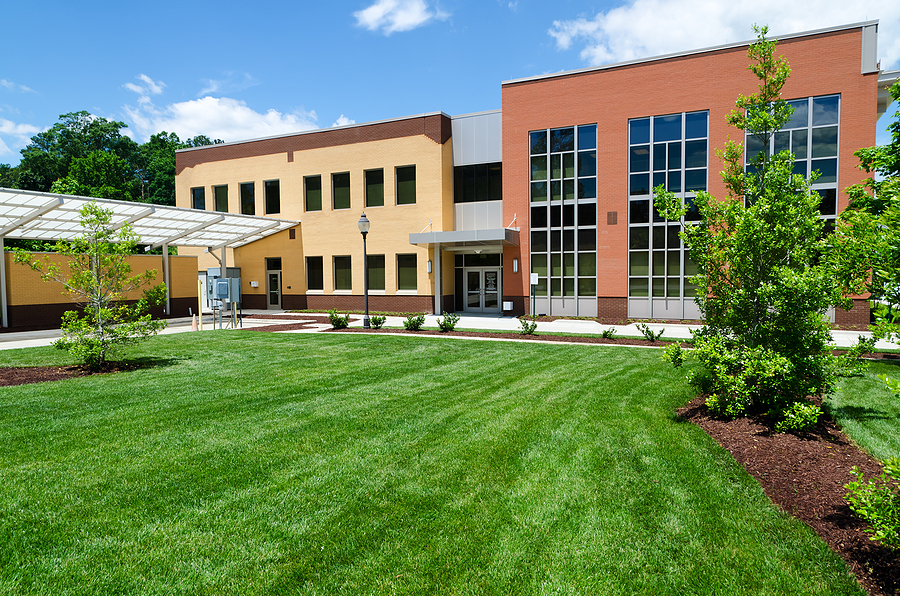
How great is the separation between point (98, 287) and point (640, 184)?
817 inches

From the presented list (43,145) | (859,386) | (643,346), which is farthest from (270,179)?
(43,145)

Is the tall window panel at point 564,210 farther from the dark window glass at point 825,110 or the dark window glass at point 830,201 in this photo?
the dark window glass at point 830,201

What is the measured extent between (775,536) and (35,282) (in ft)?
82.8

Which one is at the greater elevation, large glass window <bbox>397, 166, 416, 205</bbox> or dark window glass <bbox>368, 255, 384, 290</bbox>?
large glass window <bbox>397, 166, 416, 205</bbox>

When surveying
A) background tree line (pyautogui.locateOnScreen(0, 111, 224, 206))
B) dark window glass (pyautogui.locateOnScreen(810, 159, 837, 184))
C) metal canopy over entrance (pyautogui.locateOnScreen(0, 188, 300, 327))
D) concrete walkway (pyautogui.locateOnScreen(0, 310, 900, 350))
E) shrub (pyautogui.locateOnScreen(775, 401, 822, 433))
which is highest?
background tree line (pyautogui.locateOnScreen(0, 111, 224, 206))

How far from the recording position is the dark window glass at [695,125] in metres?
21.1

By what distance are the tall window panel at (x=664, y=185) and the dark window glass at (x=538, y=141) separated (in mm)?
3944

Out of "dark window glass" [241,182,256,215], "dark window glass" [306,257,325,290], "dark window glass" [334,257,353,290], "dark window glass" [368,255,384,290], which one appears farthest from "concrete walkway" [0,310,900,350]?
"dark window glass" [241,182,256,215]

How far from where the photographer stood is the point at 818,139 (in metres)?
19.4

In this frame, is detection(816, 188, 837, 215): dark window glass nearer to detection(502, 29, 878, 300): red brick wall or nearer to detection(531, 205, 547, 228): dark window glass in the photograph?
detection(502, 29, 878, 300): red brick wall

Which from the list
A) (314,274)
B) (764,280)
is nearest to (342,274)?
(314,274)

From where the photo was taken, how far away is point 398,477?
468 centimetres

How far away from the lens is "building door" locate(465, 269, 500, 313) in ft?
86.7

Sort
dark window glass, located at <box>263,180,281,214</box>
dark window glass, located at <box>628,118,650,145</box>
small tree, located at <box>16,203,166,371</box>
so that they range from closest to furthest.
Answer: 1. small tree, located at <box>16,203,166,371</box>
2. dark window glass, located at <box>628,118,650,145</box>
3. dark window glass, located at <box>263,180,281,214</box>
